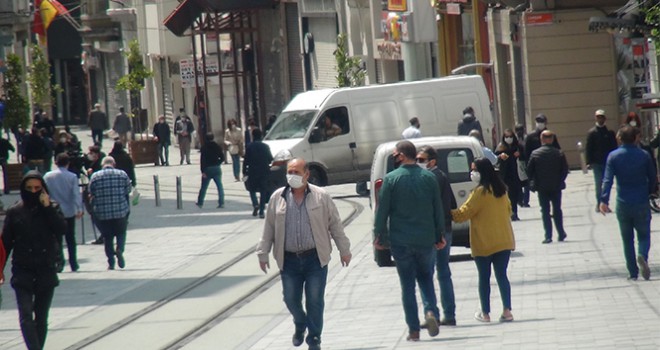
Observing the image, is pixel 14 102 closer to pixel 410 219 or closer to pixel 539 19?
pixel 539 19

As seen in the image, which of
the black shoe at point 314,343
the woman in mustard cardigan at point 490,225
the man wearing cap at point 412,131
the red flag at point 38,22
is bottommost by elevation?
the black shoe at point 314,343

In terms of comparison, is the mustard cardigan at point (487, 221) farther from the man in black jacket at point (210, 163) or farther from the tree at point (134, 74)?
the tree at point (134, 74)

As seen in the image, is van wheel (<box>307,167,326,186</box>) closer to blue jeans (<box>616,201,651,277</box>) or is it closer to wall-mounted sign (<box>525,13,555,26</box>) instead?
wall-mounted sign (<box>525,13,555,26</box>)

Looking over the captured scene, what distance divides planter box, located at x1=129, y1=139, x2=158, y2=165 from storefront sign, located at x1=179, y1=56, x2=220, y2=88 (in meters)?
3.74

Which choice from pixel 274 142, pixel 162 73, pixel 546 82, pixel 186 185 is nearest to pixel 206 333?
pixel 274 142

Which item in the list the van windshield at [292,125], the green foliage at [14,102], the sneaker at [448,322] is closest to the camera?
the sneaker at [448,322]

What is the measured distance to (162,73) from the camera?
207ft

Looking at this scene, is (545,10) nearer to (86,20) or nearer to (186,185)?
(186,185)

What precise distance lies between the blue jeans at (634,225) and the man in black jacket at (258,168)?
41.3ft

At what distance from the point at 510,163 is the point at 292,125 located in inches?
308

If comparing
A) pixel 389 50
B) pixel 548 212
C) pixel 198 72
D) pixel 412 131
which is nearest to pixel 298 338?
pixel 548 212

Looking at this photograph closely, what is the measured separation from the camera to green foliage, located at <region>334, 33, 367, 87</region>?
44125 millimetres

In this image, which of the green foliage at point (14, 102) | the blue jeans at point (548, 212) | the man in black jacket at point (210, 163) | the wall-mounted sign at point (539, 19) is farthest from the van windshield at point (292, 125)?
the green foliage at point (14, 102)

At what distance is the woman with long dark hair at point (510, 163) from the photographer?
75.3 ft
